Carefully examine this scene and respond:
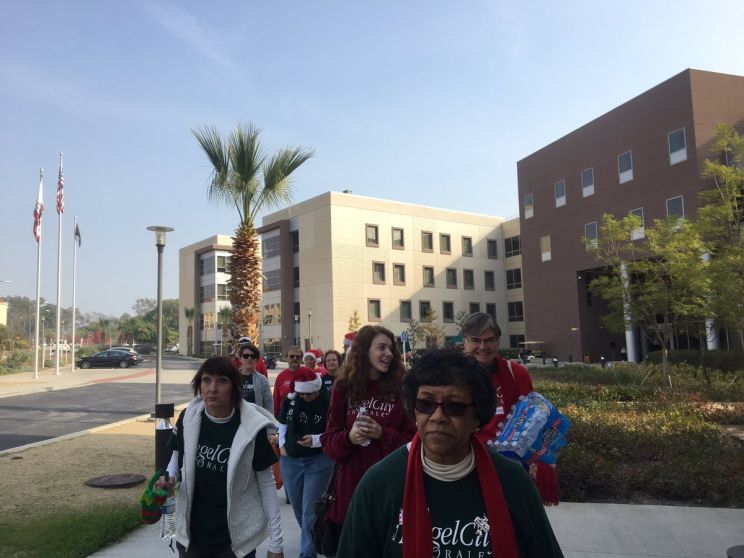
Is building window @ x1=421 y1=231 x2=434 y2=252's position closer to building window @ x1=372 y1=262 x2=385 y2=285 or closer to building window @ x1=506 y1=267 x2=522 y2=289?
building window @ x1=372 y1=262 x2=385 y2=285

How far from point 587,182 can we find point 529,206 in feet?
20.3

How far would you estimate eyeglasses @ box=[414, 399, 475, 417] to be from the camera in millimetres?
1902

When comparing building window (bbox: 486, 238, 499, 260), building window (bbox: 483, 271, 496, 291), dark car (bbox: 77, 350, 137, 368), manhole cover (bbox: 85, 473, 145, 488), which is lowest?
manhole cover (bbox: 85, 473, 145, 488)

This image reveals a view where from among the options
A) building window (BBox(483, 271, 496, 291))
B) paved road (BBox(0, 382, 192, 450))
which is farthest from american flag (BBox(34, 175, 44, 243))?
building window (BBox(483, 271, 496, 291))

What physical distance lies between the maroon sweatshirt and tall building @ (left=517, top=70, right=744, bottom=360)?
26431 mm

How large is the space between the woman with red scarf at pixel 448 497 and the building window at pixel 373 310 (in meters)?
48.8

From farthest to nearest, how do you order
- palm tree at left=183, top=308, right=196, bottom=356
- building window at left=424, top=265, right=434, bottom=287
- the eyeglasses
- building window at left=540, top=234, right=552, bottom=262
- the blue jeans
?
palm tree at left=183, top=308, right=196, bottom=356 < building window at left=424, top=265, right=434, bottom=287 < building window at left=540, top=234, right=552, bottom=262 < the blue jeans < the eyeglasses

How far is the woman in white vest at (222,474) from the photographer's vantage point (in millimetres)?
3322

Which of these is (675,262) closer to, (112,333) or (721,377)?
(721,377)

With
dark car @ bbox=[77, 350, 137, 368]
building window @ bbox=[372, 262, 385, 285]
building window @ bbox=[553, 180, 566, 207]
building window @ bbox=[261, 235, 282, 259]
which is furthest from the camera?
building window @ bbox=[261, 235, 282, 259]

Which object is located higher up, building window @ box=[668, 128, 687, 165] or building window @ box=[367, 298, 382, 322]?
building window @ box=[668, 128, 687, 165]

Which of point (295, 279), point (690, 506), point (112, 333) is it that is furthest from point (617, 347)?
point (112, 333)

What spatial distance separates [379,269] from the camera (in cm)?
5216

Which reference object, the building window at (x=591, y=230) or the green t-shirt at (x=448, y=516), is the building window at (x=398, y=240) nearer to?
the building window at (x=591, y=230)
